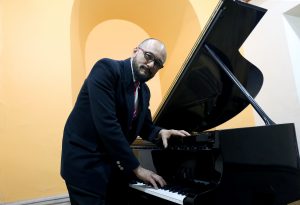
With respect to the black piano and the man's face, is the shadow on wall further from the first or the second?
the man's face

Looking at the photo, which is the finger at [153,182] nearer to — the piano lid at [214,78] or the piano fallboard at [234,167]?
the piano fallboard at [234,167]

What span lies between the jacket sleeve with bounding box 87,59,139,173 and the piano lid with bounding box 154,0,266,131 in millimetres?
522

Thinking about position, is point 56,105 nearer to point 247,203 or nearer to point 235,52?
point 235,52

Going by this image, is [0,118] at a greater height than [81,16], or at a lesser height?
lesser

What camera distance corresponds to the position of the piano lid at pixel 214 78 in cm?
152

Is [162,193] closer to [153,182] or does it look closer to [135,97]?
[153,182]

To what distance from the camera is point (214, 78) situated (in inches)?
73.8

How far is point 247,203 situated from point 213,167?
19 cm

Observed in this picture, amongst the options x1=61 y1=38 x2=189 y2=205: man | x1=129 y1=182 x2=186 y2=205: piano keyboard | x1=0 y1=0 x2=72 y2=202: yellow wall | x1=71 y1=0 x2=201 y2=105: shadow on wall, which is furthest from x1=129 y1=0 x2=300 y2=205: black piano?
x1=71 y1=0 x2=201 y2=105: shadow on wall

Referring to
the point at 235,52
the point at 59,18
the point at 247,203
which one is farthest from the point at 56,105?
the point at 247,203

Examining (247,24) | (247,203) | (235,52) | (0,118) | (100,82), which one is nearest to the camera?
(247,203)

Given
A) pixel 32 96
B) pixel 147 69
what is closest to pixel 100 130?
pixel 147 69

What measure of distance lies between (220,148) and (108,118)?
485 mm

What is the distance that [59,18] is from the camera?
8.33 feet
